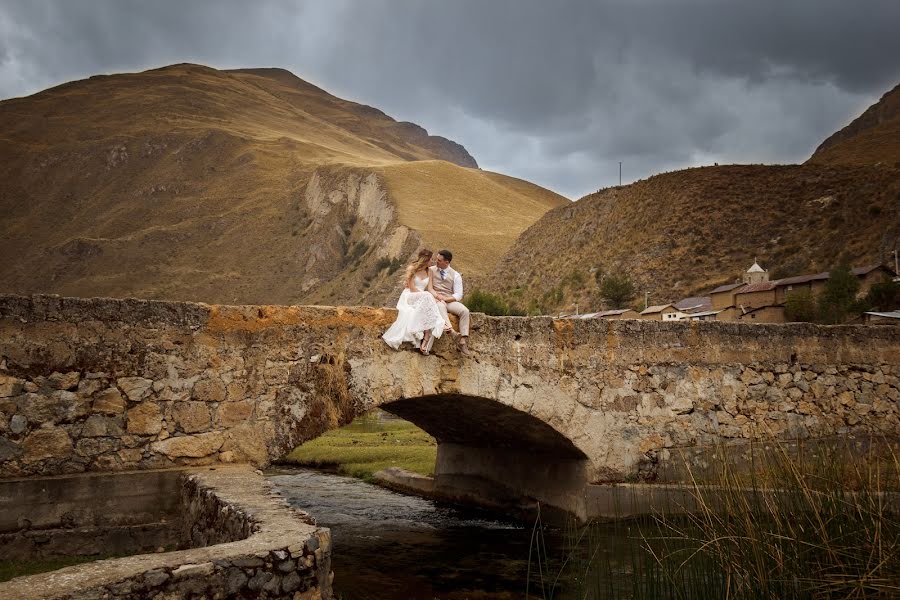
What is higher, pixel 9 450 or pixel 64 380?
pixel 64 380

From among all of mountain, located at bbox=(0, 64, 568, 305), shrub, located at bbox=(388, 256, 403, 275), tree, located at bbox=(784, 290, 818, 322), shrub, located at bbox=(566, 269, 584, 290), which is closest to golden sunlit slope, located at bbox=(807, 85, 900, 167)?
tree, located at bbox=(784, 290, 818, 322)

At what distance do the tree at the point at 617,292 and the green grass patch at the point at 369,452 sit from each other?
36.3 metres

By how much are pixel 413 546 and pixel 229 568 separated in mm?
6464

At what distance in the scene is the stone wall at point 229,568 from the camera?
3789 mm

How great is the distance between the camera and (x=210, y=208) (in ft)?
364

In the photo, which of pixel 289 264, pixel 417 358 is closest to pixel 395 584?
pixel 417 358

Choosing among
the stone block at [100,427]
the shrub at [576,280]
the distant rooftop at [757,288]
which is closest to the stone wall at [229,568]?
the stone block at [100,427]

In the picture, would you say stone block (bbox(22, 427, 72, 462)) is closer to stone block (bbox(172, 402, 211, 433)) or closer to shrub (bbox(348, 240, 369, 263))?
stone block (bbox(172, 402, 211, 433))

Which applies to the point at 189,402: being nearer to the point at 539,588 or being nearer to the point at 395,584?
the point at 395,584

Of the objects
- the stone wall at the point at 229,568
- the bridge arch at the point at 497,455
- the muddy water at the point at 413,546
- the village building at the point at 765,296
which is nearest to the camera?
the stone wall at the point at 229,568

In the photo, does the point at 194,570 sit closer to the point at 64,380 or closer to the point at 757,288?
the point at 64,380

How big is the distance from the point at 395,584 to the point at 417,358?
101 inches

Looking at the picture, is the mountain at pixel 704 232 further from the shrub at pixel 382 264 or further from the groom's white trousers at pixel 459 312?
the groom's white trousers at pixel 459 312

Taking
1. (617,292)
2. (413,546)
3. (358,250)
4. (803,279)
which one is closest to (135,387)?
(413,546)
